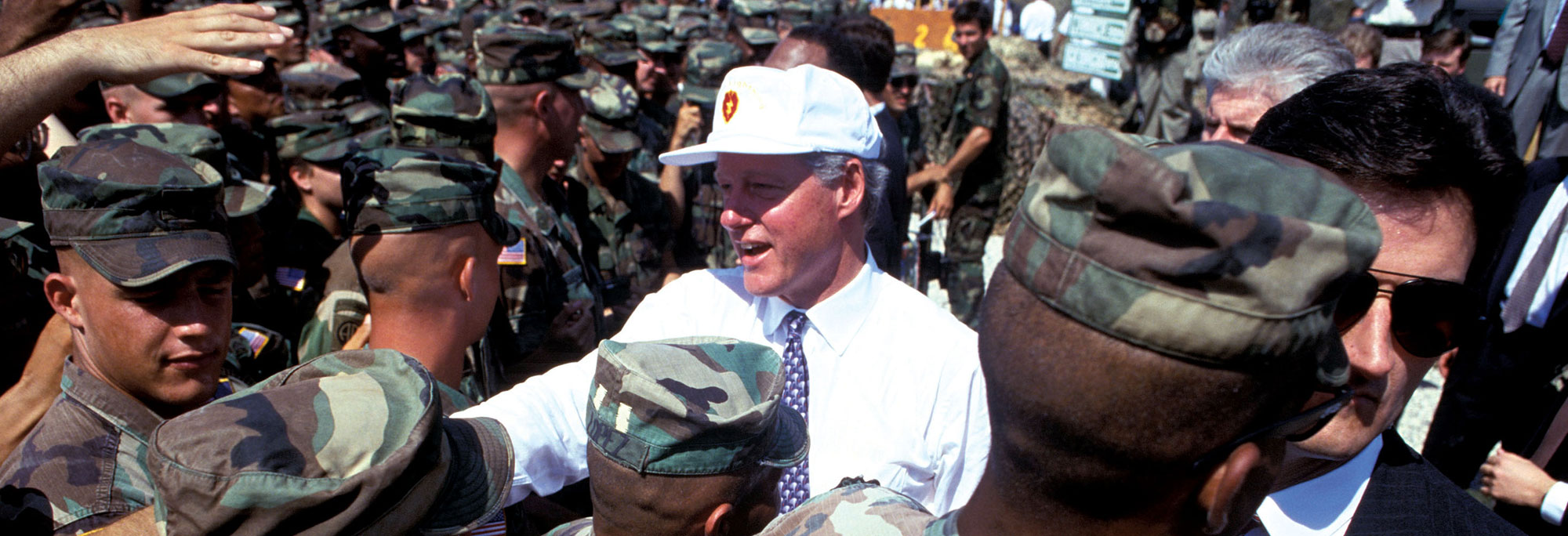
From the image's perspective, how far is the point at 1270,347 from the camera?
983 millimetres

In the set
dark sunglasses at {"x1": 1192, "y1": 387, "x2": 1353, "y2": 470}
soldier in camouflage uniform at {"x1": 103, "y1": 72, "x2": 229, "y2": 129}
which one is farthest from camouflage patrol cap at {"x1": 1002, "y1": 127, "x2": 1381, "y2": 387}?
soldier in camouflage uniform at {"x1": 103, "y1": 72, "x2": 229, "y2": 129}

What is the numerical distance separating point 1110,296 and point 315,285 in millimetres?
3697

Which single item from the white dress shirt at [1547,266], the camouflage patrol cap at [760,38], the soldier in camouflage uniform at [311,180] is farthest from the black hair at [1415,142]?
the camouflage patrol cap at [760,38]

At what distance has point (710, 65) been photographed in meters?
7.23

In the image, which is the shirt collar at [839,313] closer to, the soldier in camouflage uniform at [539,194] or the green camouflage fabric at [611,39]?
the soldier in camouflage uniform at [539,194]

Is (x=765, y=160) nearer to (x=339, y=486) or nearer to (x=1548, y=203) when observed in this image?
(x=339, y=486)

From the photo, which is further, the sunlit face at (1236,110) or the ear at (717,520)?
the sunlit face at (1236,110)

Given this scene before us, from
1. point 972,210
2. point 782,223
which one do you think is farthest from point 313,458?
point 972,210

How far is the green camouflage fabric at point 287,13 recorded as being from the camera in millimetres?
7785

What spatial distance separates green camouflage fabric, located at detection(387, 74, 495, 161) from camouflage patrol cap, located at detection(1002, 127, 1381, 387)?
2.76 metres

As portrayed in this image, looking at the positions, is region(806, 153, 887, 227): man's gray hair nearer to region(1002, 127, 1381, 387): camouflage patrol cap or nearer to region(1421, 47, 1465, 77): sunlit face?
region(1002, 127, 1381, 387): camouflage patrol cap

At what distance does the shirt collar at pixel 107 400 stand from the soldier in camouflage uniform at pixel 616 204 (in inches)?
105

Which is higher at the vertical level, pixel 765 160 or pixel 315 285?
pixel 765 160

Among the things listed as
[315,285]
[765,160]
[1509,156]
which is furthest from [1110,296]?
[315,285]
